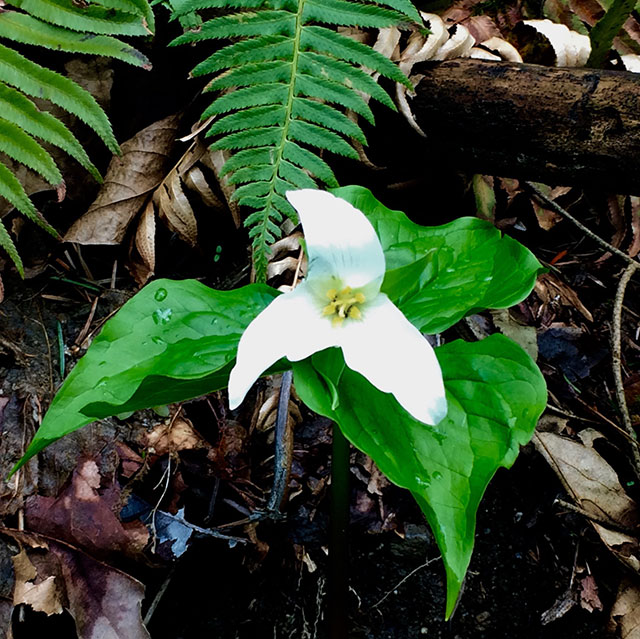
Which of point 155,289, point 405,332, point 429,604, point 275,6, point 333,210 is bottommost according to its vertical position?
point 429,604

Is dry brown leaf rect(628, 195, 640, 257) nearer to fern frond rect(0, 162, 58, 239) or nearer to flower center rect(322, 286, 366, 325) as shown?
flower center rect(322, 286, 366, 325)

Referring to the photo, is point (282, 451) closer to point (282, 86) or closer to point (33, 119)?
point (282, 86)

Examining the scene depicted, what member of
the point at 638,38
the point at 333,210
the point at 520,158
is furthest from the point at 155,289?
the point at 638,38

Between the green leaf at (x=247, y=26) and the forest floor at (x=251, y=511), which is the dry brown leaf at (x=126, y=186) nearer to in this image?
the forest floor at (x=251, y=511)

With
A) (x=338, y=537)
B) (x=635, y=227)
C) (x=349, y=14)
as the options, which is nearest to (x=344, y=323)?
(x=338, y=537)

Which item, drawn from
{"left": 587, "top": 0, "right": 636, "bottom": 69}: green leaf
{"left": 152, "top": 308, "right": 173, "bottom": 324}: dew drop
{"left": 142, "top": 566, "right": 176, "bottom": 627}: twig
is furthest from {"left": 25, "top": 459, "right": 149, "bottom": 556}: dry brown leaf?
{"left": 587, "top": 0, "right": 636, "bottom": 69}: green leaf

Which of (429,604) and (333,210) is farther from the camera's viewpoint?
(429,604)

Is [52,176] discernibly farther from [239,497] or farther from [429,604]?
[429,604]
